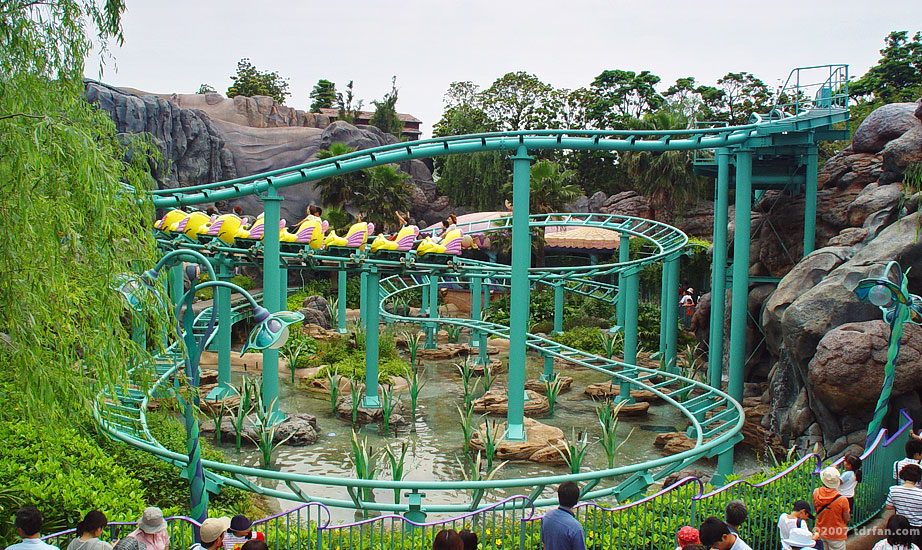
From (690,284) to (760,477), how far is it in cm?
2005

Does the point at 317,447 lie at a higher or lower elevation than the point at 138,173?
lower

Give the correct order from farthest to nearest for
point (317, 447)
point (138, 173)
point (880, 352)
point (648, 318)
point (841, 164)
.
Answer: point (648, 318)
point (841, 164)
point (317, 447)
point (880, 352)
point (138, 173)

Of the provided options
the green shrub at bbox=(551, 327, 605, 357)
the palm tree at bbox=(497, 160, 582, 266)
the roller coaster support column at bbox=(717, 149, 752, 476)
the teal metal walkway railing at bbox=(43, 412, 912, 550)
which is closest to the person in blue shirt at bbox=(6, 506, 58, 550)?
the teal metal walkway railing at bbox=(43, 412, 912, 550)

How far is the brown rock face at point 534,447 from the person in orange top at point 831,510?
5288 mm

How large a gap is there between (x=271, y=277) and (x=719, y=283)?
7948 millimetres

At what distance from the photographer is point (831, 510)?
5438 mm

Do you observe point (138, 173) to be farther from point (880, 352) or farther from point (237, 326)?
point (237, 326)

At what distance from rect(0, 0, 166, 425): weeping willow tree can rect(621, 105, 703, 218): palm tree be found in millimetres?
26704

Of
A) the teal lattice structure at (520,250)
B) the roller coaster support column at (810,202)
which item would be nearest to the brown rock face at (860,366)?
the teal lattice structure at (520,250)

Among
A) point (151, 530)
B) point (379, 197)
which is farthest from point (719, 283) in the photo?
point (379, 197)

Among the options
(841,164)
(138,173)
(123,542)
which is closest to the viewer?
(123,542)

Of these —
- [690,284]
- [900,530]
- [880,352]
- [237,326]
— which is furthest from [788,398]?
[237,326]

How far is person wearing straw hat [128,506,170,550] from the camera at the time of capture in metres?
4.57

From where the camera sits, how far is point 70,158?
184 inches
